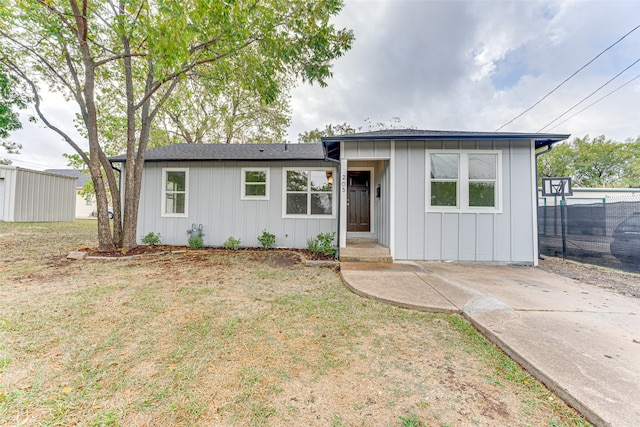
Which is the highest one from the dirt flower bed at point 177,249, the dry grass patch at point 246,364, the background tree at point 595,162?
the background tree at point 595,162

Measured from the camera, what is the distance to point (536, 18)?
8.78m

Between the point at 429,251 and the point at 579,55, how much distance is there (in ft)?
38.0

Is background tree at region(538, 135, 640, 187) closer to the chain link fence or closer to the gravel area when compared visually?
the chain link fence

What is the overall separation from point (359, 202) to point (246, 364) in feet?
20.3

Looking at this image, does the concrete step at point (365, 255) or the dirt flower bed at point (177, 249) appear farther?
the dirt flower bed at point (177, 249)

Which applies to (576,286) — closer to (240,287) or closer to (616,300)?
(616,300)

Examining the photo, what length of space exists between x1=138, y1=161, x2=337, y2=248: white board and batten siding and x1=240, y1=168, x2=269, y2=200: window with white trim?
0.39ft

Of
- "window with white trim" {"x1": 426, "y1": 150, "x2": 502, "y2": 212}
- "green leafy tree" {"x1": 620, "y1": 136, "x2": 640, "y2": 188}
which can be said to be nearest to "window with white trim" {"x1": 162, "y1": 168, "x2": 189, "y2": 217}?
"window with white trim" {"x1": 426, "y1": 150, "x2": 502, "y2": 212}

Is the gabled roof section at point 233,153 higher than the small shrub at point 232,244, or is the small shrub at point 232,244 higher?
the gabled roof section at point 233,153

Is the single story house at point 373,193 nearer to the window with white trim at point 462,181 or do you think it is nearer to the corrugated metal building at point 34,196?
the window with white trim at point 462,181

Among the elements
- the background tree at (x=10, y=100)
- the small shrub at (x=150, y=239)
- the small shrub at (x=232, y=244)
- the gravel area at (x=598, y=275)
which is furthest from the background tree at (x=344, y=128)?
the gravel area at (x=598, y=275)

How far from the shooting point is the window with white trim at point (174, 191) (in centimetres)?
747

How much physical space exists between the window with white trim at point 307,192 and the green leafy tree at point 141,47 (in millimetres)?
2193

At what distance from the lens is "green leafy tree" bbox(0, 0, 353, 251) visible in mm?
4793
